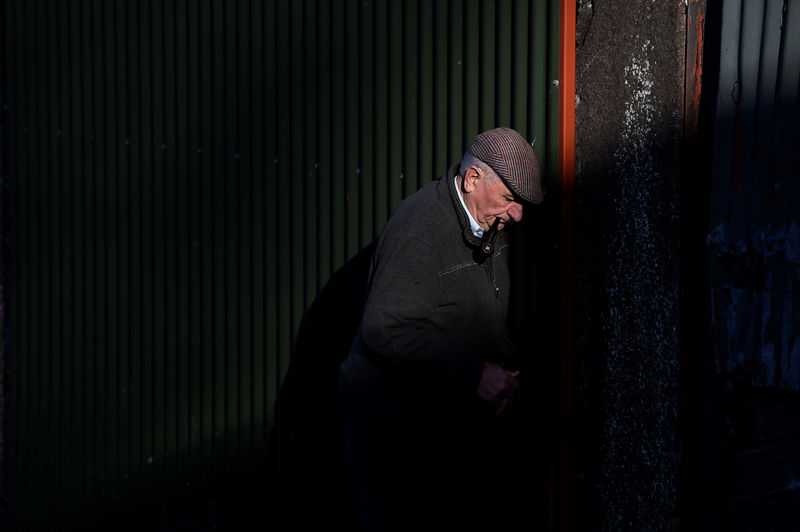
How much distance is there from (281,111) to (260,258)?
714 millimetres

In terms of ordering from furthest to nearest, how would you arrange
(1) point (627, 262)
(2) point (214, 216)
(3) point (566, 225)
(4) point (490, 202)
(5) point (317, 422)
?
(2) point (214, 216) < (5) point (317, 422) < (3) point (566, 225) < (1) point (627, 262) < (4) point (490, 202)

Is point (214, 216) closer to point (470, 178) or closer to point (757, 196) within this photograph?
point (470, 178)

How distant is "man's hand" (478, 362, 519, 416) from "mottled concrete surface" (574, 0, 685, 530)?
542mm

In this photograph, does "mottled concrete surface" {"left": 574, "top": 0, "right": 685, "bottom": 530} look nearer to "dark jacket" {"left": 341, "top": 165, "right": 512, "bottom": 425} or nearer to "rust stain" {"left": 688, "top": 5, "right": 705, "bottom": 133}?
"rust stain" {"left": 688, "top": 5, "right": 705, "bottom": 133}

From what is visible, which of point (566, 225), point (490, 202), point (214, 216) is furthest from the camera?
point (214, 216)

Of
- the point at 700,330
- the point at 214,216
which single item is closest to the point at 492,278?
the point at 700,330

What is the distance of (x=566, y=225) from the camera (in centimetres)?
334

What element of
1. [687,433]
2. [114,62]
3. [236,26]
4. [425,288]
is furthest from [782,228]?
[114,62]

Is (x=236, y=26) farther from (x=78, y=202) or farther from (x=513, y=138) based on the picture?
(x=513, y=138)

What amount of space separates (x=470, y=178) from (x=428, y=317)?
488mm

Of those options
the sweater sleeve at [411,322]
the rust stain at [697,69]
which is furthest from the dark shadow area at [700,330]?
the sweater sleeve at [411,322]

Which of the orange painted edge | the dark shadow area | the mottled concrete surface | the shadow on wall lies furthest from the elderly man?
the shadow on wall

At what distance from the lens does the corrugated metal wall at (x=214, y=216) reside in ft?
12.3

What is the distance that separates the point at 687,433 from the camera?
3146 millimetres
